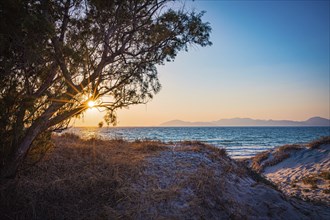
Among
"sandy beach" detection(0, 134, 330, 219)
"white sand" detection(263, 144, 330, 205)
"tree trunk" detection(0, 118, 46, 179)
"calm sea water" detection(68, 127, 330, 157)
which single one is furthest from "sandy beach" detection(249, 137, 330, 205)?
"tree trunk" detection(0, 118, 46, 179)

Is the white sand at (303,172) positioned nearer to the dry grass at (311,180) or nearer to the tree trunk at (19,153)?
the dry grass at (311,180)

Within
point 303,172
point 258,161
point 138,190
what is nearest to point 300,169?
point 303,172

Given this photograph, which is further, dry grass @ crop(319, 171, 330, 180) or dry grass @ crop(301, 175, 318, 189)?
dry grass @ crop(319, 171, 330, 180)

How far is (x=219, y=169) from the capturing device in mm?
8602

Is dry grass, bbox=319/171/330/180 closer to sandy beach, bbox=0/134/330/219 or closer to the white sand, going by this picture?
the white sand

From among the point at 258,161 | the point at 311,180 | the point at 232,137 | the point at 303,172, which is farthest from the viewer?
the point at 232,137

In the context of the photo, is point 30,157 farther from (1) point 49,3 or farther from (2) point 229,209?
(2) point 229,209

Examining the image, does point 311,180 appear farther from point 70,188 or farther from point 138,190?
point 70,188

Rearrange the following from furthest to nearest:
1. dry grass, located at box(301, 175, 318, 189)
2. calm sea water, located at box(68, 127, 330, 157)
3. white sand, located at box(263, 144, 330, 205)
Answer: calm sea water, located at box(68, 127, 330, 157) < dry grass, located at box(301, 175, 318, 189) < white sand, located at box(263, 144, 330, 205)

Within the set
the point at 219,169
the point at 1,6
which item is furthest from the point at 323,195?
the point at 1,6

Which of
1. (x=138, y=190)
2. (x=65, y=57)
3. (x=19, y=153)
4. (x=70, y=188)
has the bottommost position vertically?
(x=138, y=190)

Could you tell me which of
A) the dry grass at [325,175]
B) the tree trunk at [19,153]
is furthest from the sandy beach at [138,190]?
the dry grass at [325,175]

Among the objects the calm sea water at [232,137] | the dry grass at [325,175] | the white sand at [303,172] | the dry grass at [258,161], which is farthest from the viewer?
the calm sea water at [232,137]

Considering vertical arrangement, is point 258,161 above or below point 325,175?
below
